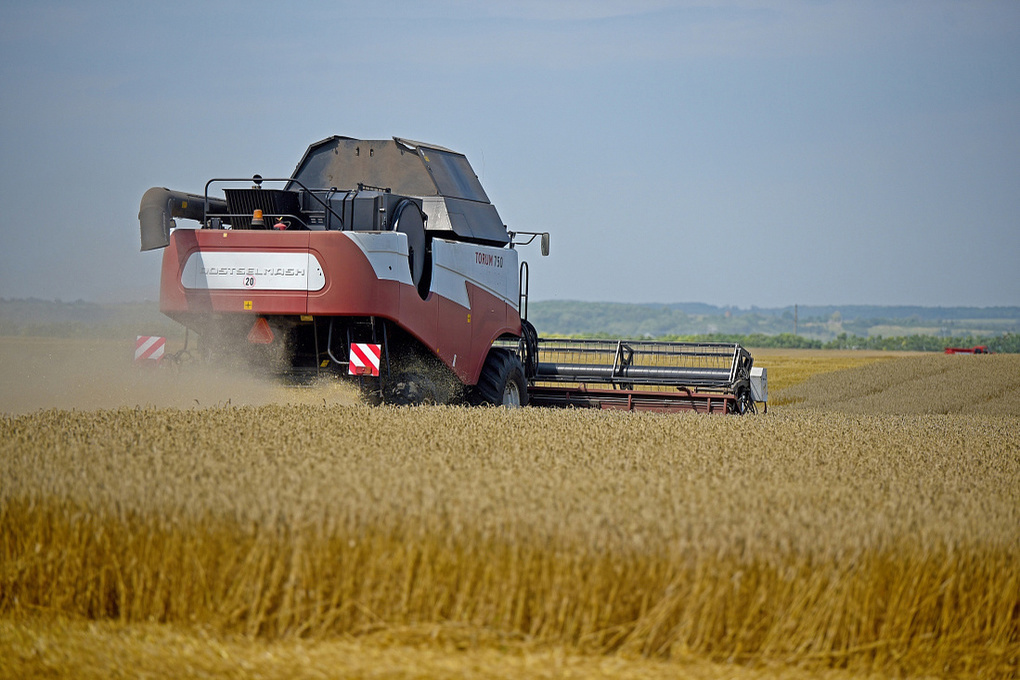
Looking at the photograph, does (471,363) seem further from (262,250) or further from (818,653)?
(818,653)

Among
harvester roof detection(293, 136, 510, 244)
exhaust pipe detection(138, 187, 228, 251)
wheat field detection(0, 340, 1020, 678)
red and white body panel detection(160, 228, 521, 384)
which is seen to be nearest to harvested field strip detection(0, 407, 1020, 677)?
wheat field detection(0, 340, 1020, 678)

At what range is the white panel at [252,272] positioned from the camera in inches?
340

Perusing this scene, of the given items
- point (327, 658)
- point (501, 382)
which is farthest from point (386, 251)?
point (327, 658)

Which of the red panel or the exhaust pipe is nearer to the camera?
the red panel

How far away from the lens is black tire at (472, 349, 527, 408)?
11023mm

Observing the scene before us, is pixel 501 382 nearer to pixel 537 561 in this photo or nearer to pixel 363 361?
pixel 363 361

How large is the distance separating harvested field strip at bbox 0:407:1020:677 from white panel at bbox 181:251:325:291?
153 inches

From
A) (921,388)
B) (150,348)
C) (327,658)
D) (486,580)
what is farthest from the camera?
(921,388)

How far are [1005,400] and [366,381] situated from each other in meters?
13.6

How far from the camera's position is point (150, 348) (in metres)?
9.34

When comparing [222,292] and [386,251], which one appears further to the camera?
[386,251]

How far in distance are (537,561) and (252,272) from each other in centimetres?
548

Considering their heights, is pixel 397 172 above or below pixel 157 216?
above

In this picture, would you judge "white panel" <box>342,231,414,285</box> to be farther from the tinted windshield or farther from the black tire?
the black tire
